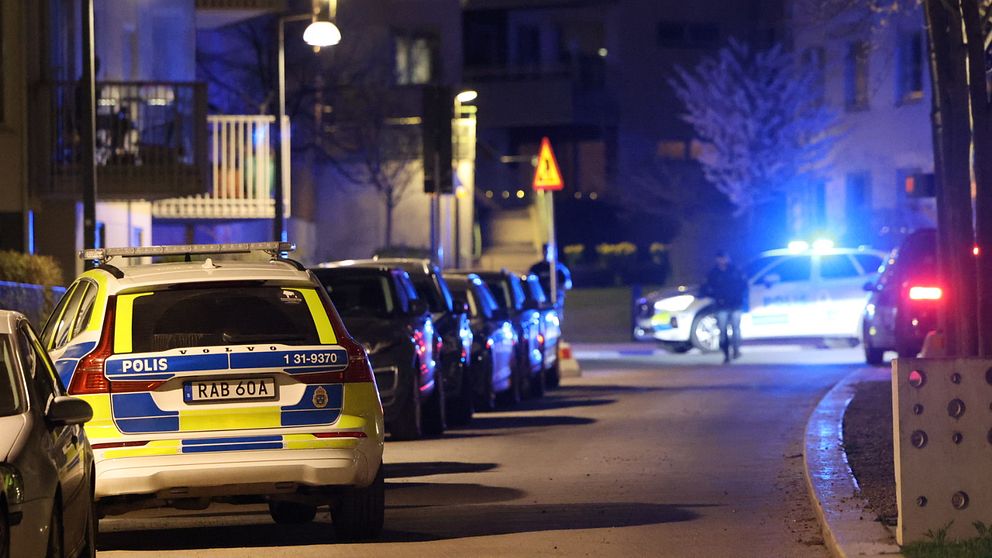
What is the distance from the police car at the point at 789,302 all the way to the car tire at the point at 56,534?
27.0 meters

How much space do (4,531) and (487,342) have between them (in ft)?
48.7

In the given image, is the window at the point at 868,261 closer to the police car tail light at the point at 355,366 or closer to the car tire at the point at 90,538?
the police car tail light at the point at 355,366

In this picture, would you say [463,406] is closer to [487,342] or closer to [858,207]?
[487,342]

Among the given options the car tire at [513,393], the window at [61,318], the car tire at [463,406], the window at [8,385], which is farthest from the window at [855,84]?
the window at [8,385]

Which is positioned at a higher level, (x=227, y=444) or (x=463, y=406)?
(x=227, y=444)

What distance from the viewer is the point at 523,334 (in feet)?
82.5

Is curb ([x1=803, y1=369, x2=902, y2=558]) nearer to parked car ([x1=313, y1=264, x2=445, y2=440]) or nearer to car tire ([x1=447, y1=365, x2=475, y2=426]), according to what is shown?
parked car ([x1=313, y1=264, x2=445, y2=440])

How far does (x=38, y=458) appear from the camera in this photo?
814cm

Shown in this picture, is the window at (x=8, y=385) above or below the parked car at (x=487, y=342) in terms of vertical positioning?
above

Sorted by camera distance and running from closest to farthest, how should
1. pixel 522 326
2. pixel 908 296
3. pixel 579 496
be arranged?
pixel 579 496 < pixel 522 326 < pixel 908 296

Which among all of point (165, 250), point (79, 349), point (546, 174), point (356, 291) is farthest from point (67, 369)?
point (546, 174)

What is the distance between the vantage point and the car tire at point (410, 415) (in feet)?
58.9

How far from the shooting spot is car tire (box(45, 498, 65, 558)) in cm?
823

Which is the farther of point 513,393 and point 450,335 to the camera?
point 513,393
